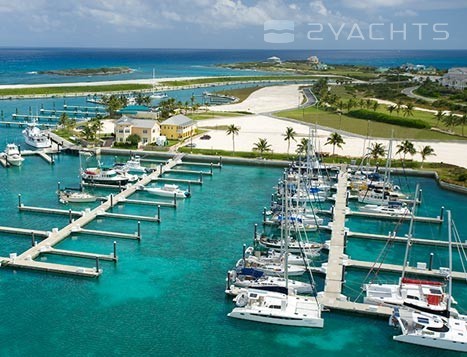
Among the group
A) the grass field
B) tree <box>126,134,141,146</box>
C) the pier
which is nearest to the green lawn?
tree <box>126,134,141,146</box>

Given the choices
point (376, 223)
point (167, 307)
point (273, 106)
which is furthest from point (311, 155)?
point (273, 106)

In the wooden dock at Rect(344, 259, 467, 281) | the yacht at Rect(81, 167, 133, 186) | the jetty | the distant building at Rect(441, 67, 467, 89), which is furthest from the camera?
the distant building at Rect(441, 67, 467, 89)

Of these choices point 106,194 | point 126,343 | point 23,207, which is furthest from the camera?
point 106,194

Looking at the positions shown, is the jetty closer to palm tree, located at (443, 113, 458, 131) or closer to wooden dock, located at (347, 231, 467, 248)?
wooden dock, located at (347, 231, 467, 248)

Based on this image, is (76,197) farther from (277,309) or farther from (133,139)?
(277,309)

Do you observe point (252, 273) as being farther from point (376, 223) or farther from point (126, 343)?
point (376, 223)
